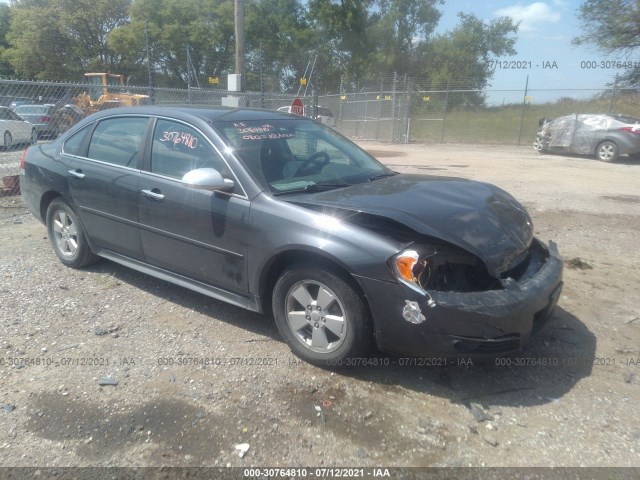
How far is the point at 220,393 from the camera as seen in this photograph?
Result: 122 inches

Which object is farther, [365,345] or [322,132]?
[322,132]

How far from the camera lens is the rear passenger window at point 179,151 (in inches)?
150

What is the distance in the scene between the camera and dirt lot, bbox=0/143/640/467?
103 inches

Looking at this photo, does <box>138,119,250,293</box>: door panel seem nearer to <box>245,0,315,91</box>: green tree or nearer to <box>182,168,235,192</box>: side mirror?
<box>182,168,235,192</box>: side mirror

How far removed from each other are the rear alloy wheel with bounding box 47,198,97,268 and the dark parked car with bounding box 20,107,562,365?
0.13 ft

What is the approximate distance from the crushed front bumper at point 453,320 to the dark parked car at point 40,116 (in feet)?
40.1

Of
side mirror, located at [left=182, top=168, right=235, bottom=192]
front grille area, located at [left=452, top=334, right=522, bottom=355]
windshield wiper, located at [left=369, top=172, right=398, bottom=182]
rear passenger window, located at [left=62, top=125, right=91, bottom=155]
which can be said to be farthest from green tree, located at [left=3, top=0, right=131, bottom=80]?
front grille area, located at [left=452, top=334, right=522, bottom=355]

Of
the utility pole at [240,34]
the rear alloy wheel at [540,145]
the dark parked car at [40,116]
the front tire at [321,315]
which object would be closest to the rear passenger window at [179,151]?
the front tire at [321,315]

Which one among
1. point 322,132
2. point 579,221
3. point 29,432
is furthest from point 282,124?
point 579,221

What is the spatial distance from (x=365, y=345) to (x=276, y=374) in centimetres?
63

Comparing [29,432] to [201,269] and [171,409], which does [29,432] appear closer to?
[171,409]

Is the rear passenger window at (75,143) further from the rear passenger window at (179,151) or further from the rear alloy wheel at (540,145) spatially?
the rear alloy wheel at (540,145)

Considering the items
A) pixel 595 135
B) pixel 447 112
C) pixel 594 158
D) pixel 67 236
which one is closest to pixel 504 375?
pixel 67 236

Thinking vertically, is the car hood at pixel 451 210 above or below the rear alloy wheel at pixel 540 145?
above
